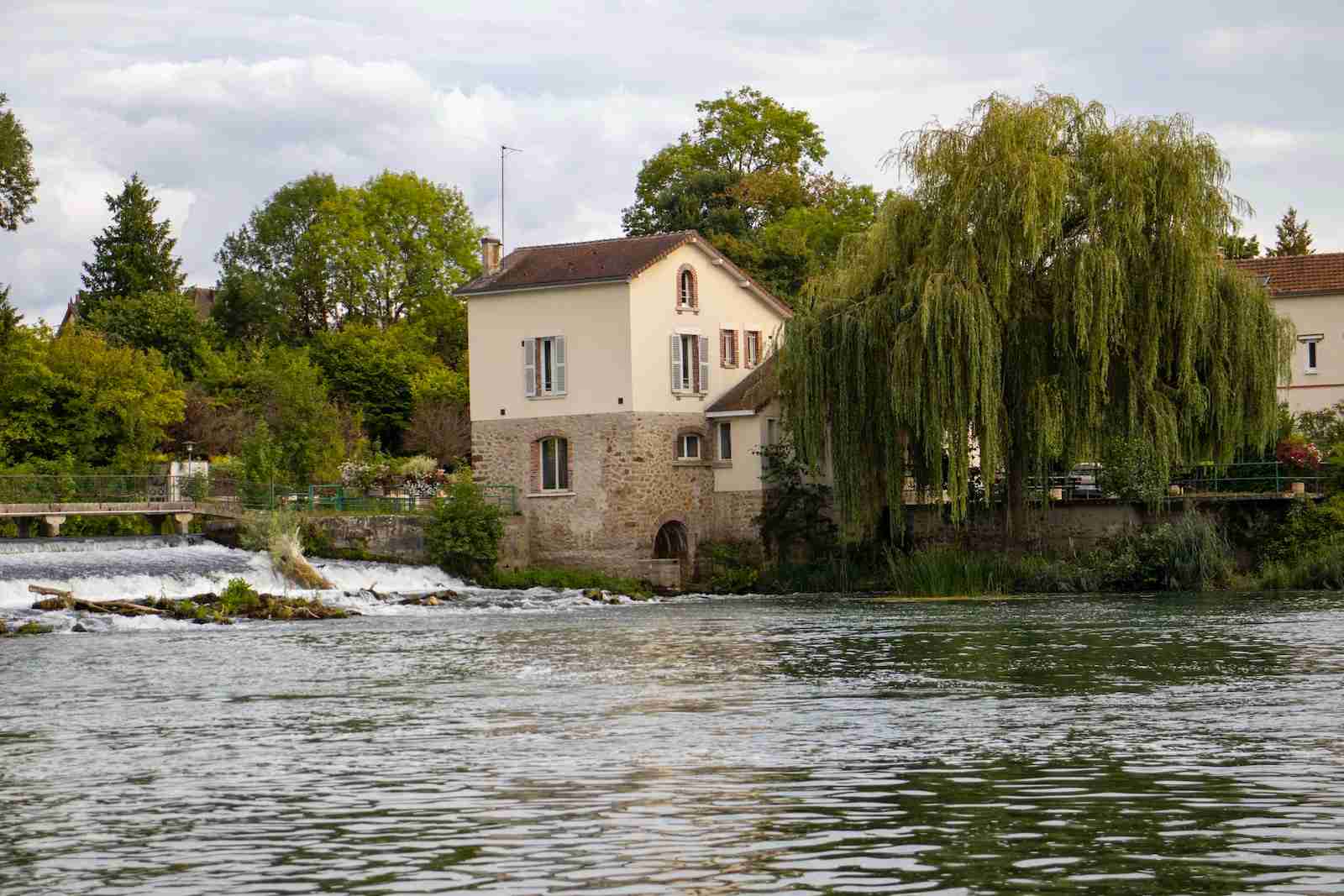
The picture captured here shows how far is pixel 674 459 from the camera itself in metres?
46.2

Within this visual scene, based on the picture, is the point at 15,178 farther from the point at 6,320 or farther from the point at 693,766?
the point at 693,766

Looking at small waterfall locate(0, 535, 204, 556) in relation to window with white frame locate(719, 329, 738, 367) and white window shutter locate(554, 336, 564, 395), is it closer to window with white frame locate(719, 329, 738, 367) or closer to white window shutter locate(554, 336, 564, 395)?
white window shutter locate(554, 336, 564, 395)

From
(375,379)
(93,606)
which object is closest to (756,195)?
(375,379)

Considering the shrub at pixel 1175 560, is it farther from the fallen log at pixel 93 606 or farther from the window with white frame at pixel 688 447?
the fallen log at pixel 93 606

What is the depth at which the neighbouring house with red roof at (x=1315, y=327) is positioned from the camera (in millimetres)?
52375

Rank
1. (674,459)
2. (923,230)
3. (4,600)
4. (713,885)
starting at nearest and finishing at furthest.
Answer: (713,885) → (4,600) → (923,230) → (674,459)

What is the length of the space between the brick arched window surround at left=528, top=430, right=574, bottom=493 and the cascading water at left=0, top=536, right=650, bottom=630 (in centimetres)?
402

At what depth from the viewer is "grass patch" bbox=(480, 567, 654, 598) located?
43500mm

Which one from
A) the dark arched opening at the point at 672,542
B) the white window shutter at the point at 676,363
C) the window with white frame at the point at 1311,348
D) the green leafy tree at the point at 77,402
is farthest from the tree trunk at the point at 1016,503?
the green leafy tree at the point at 77,402

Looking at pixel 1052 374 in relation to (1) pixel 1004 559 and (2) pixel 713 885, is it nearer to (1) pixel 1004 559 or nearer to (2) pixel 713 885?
(1) pixel 1004 559

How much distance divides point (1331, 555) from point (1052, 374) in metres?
6.38

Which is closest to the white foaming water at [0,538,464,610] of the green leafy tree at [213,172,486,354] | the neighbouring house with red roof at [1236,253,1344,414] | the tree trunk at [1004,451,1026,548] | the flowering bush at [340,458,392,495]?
the flowering bush at [340,458,392,495]

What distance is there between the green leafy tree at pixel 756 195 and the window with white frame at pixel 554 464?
1560 centimetres

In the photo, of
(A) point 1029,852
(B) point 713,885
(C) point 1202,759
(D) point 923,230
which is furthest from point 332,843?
(D) point 923,230
